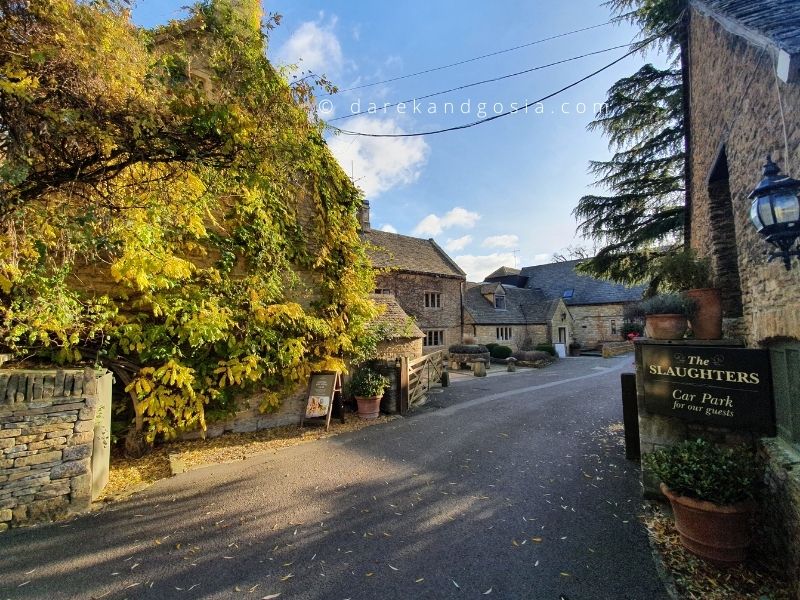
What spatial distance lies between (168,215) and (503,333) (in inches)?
952

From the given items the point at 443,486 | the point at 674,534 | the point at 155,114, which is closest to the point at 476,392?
the point at 443,486

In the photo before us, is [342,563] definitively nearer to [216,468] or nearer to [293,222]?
[216,468]

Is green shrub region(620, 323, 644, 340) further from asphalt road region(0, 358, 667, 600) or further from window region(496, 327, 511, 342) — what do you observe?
asphalt road region(0, 358, 667, 600)

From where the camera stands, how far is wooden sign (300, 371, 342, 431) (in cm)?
788

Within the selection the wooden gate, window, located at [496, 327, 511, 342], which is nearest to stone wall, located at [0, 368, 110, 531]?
the wooden gate

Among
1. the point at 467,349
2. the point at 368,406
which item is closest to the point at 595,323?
the point at 467,349

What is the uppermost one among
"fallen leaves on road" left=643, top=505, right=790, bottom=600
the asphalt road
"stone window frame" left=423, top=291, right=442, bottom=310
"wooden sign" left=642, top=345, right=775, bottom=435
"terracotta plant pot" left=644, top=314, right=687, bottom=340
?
"stone window frame" left=423, top=291, right=442, bottom=310

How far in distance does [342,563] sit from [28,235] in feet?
18.9

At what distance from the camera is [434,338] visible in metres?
23.3

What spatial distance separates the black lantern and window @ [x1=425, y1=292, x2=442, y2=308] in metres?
20.2

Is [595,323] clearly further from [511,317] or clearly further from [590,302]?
[511,317]

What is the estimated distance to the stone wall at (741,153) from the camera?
3.31 m

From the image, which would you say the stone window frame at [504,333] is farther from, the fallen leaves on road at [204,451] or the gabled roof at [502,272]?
the fallen leaves on road at [204,451]

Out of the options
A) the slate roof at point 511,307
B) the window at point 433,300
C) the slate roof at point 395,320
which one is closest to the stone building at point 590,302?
the slate roof at point 511,307
